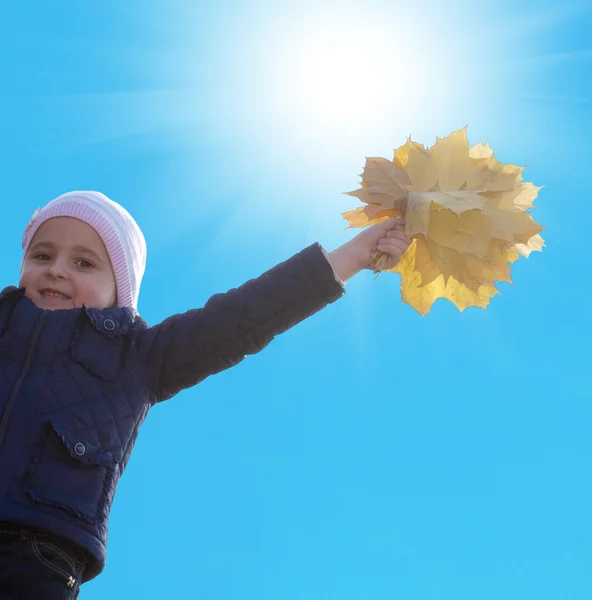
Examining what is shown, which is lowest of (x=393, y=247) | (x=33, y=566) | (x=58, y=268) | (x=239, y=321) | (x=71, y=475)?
(x=33, y=566)

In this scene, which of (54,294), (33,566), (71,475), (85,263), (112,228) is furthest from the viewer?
(112,228)

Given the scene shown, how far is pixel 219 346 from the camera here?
8.61 feet

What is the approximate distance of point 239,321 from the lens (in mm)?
2600

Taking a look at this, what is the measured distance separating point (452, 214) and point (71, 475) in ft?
5.07

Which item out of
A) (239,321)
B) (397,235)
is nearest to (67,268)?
(239,321)

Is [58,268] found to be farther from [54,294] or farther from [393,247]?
[393,247]

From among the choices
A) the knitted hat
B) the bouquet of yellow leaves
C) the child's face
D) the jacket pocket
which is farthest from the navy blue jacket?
the bouquet of yellow leaves

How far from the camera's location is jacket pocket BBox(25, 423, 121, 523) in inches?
87.7

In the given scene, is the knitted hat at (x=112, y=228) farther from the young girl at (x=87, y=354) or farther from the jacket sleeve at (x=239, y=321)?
the jacket sleeve at (x=239, y=321)

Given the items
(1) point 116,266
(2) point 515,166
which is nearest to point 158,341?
(1) point 116,266

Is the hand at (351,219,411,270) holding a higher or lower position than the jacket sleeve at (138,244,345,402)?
higher

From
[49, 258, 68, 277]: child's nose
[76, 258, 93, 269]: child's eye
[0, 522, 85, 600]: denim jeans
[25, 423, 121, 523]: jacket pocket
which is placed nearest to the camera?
[0, 522, 85, 600]: denim jeans

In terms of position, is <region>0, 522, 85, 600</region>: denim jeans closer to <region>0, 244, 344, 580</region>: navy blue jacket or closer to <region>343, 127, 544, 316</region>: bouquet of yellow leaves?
<region>0, 244, 344, 580</region>: navy blue jacket

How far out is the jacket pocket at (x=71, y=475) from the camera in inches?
87.7
